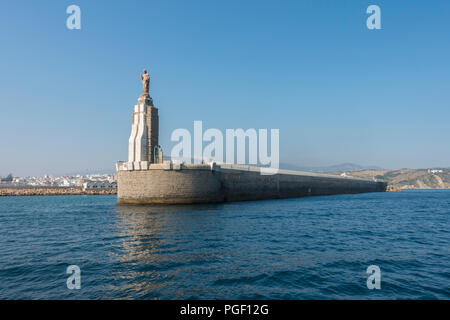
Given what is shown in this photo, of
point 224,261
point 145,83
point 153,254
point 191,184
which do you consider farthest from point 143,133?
point 224,261

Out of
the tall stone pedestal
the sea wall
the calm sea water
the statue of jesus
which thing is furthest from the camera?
the statue of jesus

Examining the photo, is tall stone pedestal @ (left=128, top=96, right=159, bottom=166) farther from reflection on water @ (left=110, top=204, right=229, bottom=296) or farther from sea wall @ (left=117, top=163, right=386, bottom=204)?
reflection on water @ (left=110, top=204, right=229, bottom=296)

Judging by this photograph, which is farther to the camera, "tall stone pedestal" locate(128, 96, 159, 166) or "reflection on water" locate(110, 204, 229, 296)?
"tall stone pedestal" locate(128, 96, 159, 166)

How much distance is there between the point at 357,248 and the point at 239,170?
32050 mm

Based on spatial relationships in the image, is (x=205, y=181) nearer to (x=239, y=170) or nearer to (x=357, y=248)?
(x=239, y=170)

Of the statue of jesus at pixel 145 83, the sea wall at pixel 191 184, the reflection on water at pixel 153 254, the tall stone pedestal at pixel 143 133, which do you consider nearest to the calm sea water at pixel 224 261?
the reflection on water at pixel 153 254

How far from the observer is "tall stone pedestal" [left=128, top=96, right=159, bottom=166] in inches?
1538

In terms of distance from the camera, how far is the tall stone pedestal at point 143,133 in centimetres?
3906

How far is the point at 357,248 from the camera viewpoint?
48.8 feet

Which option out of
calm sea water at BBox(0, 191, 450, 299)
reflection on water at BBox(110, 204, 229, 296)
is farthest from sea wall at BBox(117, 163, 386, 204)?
calm sea water at BBox(0, 191, 450, 299)

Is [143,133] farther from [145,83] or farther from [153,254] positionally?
[153,254]

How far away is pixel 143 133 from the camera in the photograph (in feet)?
130

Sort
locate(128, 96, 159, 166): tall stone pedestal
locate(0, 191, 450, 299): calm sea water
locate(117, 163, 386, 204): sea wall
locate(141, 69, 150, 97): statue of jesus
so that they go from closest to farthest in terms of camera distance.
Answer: locate(0, 191, 450, 299): calm sea water < locate(117, 163, 386, 204): sea wall < locate(128, 96, 159, 166): tall stone pedestal < locate(141, 69, 150, 97): statue of jesus
